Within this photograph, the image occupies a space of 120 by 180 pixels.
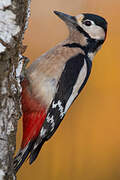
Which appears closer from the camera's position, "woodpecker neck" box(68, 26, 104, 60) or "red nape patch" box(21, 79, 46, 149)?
"red nape patch" box(21, 79, 46, 149)

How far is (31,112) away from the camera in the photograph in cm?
178

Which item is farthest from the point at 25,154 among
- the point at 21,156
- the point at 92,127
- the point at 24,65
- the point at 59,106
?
the point at 92,127

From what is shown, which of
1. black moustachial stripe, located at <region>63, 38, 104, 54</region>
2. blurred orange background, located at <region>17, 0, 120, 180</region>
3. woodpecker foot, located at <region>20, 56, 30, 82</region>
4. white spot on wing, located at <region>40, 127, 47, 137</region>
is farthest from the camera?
blurred orange background, located at <region>17, 0, 120, 180</region>

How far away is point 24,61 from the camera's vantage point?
1.66 m

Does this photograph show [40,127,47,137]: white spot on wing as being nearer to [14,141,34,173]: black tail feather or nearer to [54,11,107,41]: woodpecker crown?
[14,141,34,173]: black tail feather

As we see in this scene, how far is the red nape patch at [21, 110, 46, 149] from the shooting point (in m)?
1.78

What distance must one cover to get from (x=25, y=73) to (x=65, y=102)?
22 cm

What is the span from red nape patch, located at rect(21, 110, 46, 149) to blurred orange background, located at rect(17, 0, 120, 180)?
129cm

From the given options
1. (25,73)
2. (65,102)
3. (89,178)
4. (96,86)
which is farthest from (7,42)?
(89,178)

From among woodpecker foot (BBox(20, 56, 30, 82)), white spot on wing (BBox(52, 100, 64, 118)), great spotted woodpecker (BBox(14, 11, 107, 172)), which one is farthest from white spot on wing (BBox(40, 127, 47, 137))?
woodpecker foot (BBox(20, 56, 30, 82))

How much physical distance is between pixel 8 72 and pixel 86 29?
2.23 ft

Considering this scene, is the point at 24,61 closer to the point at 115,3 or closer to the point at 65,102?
the point at 65,102

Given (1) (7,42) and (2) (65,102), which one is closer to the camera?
(1) (7,42)

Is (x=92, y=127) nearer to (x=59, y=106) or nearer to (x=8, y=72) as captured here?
(x=59, y=106)
